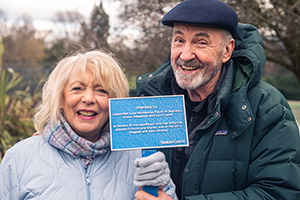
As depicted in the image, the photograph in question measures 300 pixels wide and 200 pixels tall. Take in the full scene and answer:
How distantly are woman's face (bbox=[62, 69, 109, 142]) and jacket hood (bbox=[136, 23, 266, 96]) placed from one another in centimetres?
61

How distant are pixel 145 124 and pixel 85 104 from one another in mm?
384

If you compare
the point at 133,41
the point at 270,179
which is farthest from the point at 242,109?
the point at 133,41

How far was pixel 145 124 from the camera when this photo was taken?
2.00 meters

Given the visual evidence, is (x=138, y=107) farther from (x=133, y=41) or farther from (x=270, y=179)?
(x=133, y=41)

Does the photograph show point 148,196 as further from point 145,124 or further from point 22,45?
point 22,45

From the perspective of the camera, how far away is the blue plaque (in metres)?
1.97

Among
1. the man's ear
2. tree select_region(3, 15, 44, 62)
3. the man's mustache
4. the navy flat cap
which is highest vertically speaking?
the navy flat cap

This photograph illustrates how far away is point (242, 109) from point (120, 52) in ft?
13.4

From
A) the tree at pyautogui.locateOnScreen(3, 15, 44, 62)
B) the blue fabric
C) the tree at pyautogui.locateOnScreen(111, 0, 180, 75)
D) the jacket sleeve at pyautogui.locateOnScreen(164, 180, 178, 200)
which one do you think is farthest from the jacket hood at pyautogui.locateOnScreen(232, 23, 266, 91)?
the tree at pyautogui.locateOnScreen(3, 15, 44, 62)

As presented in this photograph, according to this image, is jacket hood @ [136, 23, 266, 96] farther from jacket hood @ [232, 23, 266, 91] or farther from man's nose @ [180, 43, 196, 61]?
man's nose @ [180, 43, 196, 61]

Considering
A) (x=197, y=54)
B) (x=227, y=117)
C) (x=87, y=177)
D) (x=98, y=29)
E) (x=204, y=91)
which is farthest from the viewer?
(x=98, y=29)

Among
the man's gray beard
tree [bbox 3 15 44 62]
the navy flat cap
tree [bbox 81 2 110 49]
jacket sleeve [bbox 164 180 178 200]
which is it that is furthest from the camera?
tree [bbox 3 15 44 62]

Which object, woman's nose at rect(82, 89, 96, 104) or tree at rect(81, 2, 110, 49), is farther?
tree at rect(81, 2, 110, 49)

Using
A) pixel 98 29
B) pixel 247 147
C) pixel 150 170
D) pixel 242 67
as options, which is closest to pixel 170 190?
pixel 150 170
